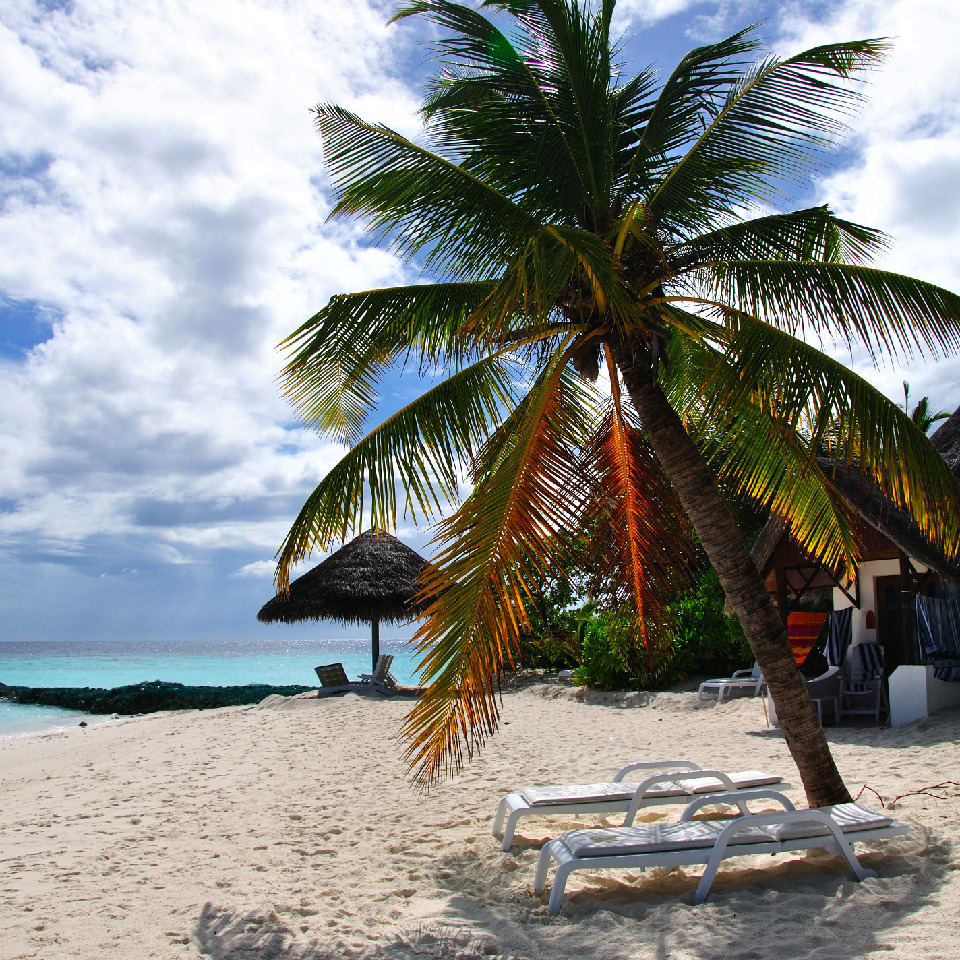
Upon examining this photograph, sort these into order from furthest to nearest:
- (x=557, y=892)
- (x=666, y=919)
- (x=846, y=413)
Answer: (x=846, y=413), (x=557, y=892), (x=666, y=919)

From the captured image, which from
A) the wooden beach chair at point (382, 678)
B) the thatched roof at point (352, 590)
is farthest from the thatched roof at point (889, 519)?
the thatched roof at point (352, 590)

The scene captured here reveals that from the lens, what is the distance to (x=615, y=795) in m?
4.98

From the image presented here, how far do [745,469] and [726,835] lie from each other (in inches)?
96.3

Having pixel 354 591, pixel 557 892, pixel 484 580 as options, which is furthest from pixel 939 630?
pixel 354 591

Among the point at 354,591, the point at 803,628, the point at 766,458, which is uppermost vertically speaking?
the point at 766,458

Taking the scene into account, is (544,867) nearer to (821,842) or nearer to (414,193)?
(821,842)

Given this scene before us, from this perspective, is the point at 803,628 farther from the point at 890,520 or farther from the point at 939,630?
the point at 890,520

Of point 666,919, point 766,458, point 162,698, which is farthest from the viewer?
point 162,698

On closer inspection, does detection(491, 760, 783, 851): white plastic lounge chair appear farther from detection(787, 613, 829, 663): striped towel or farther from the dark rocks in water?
the dark rocks in water

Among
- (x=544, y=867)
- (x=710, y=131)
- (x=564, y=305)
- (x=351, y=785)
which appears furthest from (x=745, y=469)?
(x=351, y=785)

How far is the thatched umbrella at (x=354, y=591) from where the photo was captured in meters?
16.1

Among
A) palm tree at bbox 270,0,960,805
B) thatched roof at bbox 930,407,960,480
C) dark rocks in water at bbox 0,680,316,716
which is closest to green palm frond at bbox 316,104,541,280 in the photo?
palm tree at bbox 270,0,960,805

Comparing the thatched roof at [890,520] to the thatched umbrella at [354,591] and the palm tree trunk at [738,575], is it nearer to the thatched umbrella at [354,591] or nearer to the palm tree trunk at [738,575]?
the palm tree trunk at [738,575]

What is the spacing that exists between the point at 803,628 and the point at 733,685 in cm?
135
